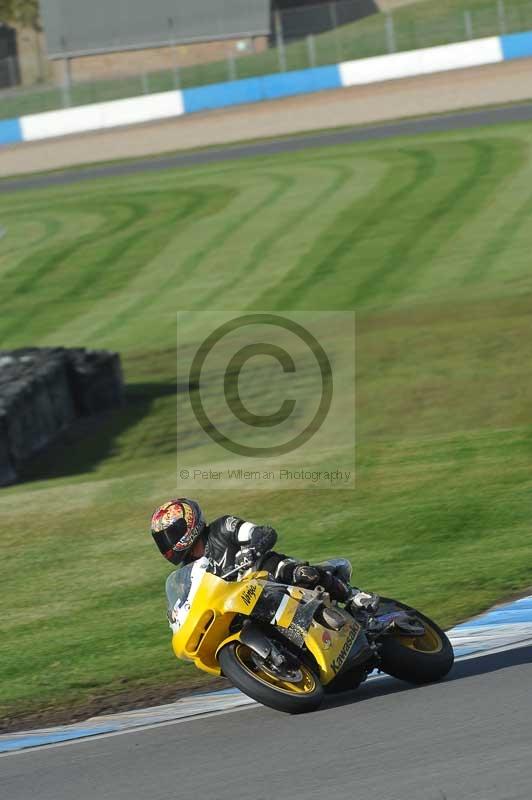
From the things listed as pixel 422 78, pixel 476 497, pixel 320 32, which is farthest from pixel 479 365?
pixel 320 32

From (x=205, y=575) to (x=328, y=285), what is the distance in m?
17.5

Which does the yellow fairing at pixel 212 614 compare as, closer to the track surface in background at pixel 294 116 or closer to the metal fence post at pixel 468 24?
the track surface in background at pixel 294 116

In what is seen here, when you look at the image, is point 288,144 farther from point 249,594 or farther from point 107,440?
point 249,594

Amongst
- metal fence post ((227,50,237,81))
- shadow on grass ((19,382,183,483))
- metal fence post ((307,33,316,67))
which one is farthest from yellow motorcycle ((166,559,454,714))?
metal fence post ((227,50,237,81))

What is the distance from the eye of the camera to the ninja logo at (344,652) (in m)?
7.15

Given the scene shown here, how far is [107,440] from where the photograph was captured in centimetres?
1775

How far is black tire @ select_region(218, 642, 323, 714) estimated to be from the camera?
6.89 meters

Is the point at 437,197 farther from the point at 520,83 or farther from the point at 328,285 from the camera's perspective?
the point at 520,83

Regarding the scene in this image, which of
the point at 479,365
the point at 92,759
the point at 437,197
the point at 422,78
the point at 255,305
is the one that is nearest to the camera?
the point at 92,759

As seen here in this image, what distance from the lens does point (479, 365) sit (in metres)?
18.2

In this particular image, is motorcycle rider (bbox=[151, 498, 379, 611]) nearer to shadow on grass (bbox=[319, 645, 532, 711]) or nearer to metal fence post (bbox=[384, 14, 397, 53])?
shadow on grass (bbox=[319, 645, 532, 711])

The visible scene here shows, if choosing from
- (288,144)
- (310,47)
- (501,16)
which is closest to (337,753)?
(288,144)

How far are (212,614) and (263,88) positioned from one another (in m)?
42.2

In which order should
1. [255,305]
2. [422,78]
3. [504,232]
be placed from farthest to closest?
[422,78]
[504,232]
[255,305]
